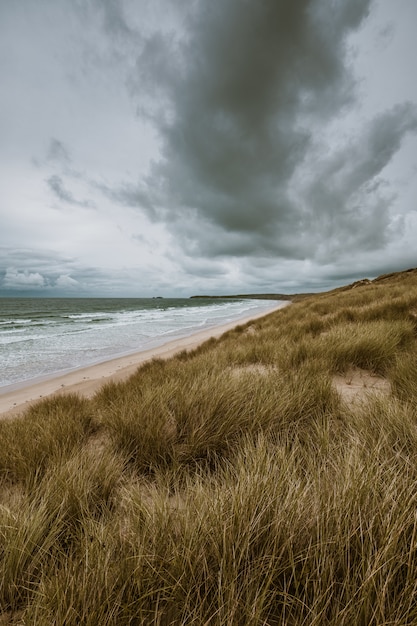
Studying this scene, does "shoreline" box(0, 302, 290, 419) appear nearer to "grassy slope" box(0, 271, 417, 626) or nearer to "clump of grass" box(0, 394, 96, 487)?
"clump of grass" box(0, 394, 96, 487)

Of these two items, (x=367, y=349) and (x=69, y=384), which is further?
(x=69, y=384)

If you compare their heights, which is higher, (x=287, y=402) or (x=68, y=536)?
(x=287, y=402)

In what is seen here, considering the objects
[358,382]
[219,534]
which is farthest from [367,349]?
[219,534]

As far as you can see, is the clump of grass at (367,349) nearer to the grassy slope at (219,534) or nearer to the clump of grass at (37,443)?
the grassy slope at (219,534)

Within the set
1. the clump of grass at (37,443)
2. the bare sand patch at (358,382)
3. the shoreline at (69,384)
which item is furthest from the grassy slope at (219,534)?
the shoreline at (69,384)

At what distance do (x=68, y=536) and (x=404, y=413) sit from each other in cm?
222

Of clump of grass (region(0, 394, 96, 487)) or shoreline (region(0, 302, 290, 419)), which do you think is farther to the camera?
shoreline (region(0, 302, 290, 419))

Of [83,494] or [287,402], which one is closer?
[83,494]

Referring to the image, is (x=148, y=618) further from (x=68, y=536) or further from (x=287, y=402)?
(x=287, y=402)

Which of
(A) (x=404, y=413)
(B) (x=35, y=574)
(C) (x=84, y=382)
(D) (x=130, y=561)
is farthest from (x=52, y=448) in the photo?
(C) (x=84, y=382)

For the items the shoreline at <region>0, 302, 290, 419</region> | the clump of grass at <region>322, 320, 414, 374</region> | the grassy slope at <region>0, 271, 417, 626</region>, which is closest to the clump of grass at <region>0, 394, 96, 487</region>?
the grassy slope at <region>0, 271, 417, 626</region>

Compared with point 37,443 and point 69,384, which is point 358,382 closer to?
point 37,443

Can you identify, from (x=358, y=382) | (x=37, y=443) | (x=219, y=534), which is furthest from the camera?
(x=358, y=382)

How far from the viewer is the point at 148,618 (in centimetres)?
93
